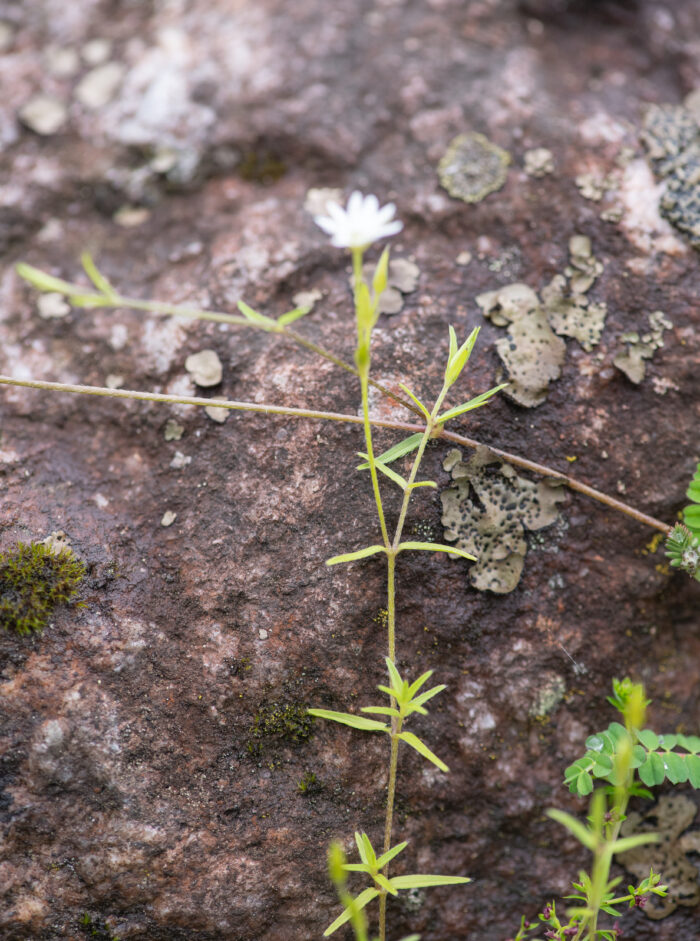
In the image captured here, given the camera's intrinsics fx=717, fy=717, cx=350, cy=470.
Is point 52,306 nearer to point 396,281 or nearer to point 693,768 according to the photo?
point 396,281

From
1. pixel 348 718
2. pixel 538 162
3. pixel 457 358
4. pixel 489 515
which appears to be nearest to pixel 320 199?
pixel 538 162

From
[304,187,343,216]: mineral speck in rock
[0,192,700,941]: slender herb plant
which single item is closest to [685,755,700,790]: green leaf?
[0,192,700,941]: slender herb plant

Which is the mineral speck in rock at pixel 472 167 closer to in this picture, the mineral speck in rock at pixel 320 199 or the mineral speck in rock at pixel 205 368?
the mineral speck in rock at pixel 320 199

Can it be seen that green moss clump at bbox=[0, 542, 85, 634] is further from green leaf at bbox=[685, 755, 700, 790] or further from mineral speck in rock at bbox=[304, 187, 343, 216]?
green leaf at bbox=[685, 755, 700, 790]

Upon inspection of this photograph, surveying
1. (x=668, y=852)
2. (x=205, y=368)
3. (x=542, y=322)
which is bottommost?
(x=668, y=852)

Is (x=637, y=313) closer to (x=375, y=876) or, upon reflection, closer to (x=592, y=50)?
(x=592, y=50)

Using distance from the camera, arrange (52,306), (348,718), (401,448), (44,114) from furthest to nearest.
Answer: (44,114)
(52,306)
(401,448)
(348,718)

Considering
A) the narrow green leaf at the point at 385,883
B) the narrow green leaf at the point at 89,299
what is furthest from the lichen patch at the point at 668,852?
the narrow green leaf at the point at 89,299
